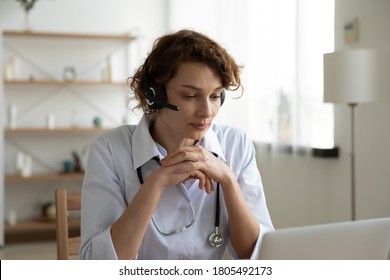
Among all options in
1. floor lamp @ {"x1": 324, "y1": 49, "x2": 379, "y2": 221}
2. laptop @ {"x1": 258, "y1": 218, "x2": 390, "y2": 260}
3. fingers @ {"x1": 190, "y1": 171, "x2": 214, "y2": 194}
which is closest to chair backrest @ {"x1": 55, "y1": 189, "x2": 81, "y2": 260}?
fingers @ {"x1": 190, "y1": 171, "x2": 214, "y2": 194}

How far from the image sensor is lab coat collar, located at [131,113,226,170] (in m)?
1.38

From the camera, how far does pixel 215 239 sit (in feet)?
4.47

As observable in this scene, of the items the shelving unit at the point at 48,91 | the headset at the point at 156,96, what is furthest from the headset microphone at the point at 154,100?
the shelving unit at the point at 48,91

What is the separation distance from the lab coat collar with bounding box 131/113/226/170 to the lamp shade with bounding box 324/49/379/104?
4.22 feet

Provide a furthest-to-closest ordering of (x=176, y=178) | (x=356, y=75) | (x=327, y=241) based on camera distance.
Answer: (x=356, y=75) → (x=176, y=178) → (x=327, y=241)

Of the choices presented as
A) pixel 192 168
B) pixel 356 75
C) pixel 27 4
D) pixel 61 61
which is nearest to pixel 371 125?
pixel 356 75

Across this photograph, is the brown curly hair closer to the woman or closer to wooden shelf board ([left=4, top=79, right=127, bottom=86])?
the woman

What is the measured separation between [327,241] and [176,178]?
496mm

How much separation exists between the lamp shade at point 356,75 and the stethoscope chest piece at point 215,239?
142 centimetres

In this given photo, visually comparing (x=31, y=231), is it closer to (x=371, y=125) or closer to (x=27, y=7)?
(x=27, y=7)

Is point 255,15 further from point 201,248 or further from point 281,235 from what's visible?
point 281,235

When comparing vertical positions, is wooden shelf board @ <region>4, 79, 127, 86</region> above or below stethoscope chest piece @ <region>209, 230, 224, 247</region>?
above

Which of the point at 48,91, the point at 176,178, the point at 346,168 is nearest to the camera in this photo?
the point at 176,178
